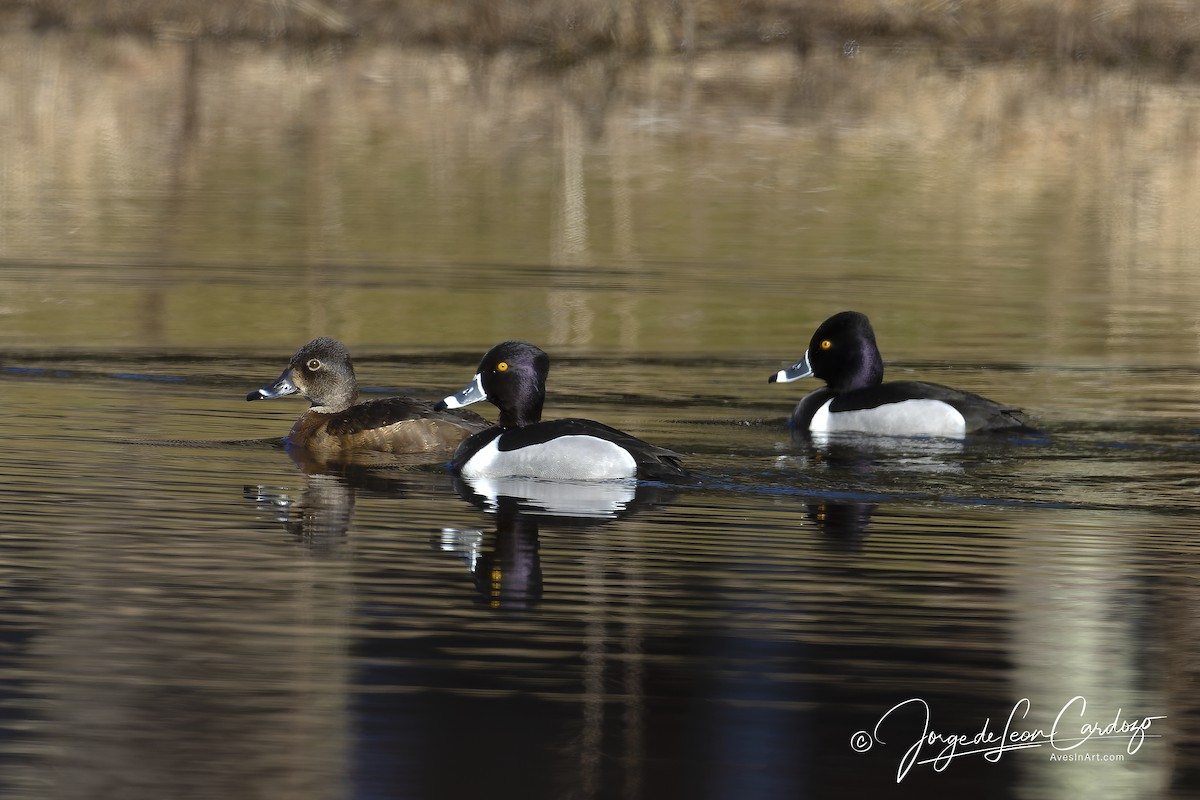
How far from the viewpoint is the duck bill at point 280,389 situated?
13461mm

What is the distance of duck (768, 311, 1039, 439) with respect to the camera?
45.1ft

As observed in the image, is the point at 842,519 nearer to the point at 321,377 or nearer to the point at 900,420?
the point at 900,420

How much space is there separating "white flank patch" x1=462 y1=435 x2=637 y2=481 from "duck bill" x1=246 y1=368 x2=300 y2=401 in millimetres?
1958

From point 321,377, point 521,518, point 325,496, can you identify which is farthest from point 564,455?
point 321,377

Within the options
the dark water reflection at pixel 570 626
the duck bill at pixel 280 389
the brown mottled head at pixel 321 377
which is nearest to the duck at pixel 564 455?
the dark water reflection at pixel 570 626

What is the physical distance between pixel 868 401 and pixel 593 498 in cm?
348

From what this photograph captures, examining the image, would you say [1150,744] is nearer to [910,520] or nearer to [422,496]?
[910,520]

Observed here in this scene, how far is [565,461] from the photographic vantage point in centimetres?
1184

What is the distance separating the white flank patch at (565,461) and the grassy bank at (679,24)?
30.7 m

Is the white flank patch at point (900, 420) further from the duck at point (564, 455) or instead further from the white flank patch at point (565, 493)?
the white flank patch at point (565, 493)

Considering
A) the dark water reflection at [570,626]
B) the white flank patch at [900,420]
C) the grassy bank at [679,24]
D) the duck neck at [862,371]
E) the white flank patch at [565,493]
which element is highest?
the grassy bank at [679,24]

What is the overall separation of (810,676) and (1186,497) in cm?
457

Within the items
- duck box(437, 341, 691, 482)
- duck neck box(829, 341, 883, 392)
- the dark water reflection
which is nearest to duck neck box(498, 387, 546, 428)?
duck box(437, 341, 691, 482)

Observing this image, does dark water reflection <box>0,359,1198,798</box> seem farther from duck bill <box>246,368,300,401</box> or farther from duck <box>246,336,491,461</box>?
duck bill <box>246,368,300,401</box>
